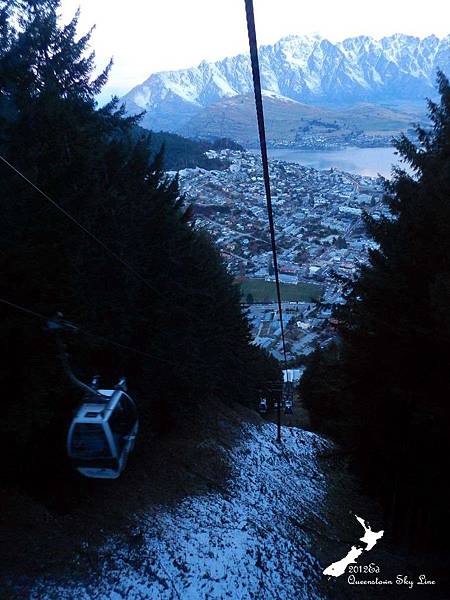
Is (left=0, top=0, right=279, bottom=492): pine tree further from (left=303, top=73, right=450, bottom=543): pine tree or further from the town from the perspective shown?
the town

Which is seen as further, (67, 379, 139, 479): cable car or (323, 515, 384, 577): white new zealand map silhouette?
(323, 515, 384, 577): white new zealand map silhouette

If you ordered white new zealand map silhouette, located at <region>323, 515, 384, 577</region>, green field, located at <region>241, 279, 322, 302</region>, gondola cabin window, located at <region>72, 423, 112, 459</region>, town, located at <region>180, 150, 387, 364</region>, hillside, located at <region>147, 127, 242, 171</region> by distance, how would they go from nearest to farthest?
gondola cabin window, located at <region>72, 423, 112, 459</region>, white new zealand map silhouette, located at <region>323, 515, 384, 577</region>, town, located at <region>180, 150, 387, 364</region>, green field, located at <region>241, 279, 322, 302</region>, hillside, located at <region>147, 127, 242, 171</region>

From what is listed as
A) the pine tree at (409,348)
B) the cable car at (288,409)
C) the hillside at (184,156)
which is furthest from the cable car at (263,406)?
the hillside at (184,156)

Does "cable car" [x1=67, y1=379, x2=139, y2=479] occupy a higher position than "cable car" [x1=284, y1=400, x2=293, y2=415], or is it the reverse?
"cable car" [x1=67, y1=379, x2=139, y2=479]

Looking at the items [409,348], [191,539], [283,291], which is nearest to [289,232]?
[283,291]

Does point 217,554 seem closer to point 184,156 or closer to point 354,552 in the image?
point 354,552

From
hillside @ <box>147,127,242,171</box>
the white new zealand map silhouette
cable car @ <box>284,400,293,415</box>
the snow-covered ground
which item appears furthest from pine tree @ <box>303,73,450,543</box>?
hillside @ <box>147,127,242,171</box>
